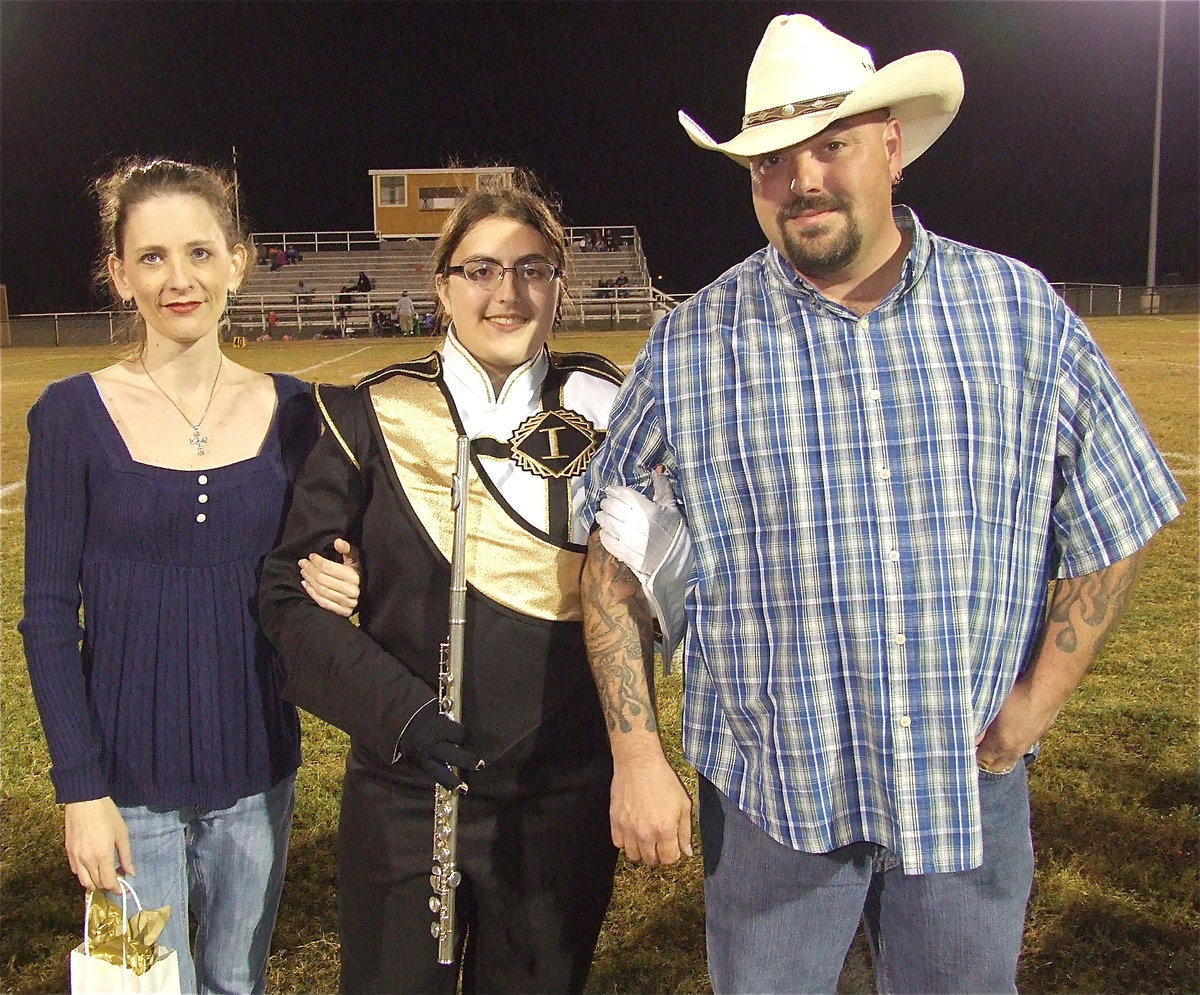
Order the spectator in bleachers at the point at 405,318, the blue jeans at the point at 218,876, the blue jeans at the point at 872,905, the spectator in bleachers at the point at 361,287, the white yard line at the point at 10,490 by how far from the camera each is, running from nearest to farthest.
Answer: the blue jeans at the point at 872,905, the blue jeans at the point at 218,876, the white yard line at the point at 10,490, the spectator in bleachers at the point at 405,318, the spectator in bleachers at the point at 361,287

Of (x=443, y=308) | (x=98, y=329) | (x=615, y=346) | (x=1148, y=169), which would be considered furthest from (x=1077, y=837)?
(x=1148, y=169)

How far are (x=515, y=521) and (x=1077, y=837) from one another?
255 cm

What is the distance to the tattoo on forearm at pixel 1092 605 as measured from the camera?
5.42 ft

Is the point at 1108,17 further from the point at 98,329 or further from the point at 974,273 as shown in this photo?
the point at 974,273

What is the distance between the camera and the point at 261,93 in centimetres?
3791

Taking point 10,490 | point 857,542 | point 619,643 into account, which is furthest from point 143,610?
point 10,490

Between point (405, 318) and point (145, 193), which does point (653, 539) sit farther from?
point (405, 318)

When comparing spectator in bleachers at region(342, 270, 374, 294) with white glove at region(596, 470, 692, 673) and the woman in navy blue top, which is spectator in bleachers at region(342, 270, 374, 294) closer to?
the woman in navy blue top

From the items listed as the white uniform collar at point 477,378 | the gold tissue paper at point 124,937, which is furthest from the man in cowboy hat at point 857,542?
the gold tissue paper at point 124,937

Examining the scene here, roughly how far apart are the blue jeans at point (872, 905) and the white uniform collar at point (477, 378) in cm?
78

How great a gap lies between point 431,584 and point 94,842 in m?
0.76

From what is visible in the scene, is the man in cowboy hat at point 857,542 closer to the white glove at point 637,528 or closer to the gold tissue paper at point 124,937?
the white glove at point 637,528

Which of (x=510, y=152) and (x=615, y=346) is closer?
(x=615, y=346)

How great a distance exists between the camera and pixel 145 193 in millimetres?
2008
